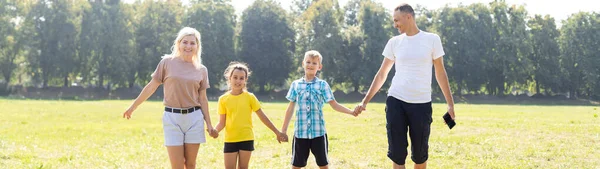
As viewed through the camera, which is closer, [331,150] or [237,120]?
[237,120]

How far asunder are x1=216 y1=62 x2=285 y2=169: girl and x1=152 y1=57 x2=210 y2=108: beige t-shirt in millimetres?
388

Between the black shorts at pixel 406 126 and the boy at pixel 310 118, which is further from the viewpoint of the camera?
the boy at pixel 310 118

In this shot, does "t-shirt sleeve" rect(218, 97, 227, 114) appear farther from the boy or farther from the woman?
the boy

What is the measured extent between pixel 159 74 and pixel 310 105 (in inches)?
70.1

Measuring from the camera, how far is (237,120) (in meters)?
6.93

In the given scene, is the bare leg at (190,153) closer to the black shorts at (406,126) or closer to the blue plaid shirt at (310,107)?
the blue plaid shirt at (310,107)

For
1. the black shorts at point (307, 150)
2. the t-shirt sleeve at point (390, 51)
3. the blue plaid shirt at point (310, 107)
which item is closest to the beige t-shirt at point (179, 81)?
the blue plaid shirt at point (310, 107)

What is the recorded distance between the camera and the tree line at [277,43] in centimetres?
6300

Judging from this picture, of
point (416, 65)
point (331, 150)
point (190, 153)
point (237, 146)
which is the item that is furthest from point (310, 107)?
point (331, 150)

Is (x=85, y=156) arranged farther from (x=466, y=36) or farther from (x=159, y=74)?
(x=466, y=36)

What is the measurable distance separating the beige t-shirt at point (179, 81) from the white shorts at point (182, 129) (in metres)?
0.12

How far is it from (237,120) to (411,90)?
2.03 metres

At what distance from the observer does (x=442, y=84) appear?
6980 millimetres

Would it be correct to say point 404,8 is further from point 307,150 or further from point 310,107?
point 307,150
